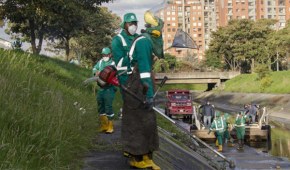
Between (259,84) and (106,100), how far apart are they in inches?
2387

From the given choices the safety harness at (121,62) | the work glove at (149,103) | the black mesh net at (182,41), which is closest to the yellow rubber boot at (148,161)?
the work glove at (149,103)

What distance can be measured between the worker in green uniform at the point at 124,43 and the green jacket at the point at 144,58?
35 cm

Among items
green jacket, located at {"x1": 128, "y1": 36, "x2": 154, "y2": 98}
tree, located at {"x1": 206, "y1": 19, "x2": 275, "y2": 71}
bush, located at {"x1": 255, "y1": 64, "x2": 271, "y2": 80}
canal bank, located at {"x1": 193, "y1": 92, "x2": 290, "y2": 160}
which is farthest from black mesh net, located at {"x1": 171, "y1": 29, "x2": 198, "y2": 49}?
tree, located at {"x1": 206, "y1": 19, "x2": 275, "y2": 71}

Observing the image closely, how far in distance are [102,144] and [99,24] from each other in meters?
47.3

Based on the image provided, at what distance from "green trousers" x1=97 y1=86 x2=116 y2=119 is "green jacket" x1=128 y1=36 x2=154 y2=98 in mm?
2740

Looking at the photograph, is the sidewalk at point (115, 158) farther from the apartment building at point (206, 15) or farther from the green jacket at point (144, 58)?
the apartment building at point (206, 15)

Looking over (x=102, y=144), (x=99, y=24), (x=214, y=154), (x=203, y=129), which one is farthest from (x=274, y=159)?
(x=99, y=24)

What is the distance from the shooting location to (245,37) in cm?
8194

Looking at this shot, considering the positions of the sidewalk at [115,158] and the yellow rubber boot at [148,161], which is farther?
the sidewalk at [115,158]

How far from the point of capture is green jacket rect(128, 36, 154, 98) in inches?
231

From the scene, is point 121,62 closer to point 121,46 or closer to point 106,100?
point 121,46

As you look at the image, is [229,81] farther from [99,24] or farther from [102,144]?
[102,144]

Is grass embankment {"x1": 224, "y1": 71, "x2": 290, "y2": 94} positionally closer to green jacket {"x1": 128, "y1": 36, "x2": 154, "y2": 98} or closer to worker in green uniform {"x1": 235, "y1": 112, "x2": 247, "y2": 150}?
worker in green uniform {"x1": 235, "y1": 112, "x2": 247, "y2": 150}

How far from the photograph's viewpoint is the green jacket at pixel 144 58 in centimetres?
586
